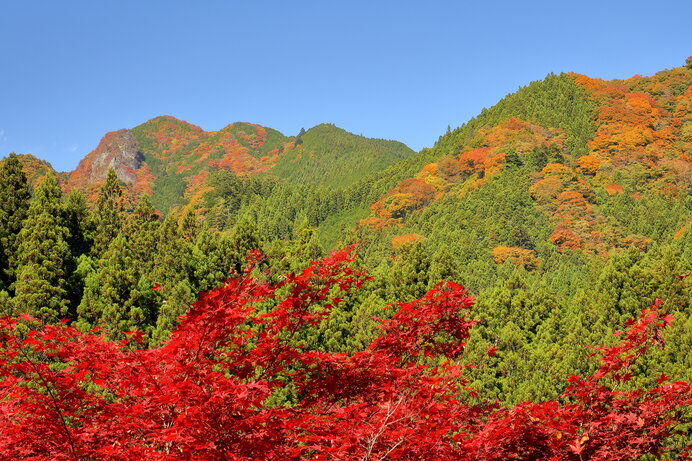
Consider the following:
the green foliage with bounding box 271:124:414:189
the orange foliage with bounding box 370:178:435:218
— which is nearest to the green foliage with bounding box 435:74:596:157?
the orange foliage with bounding box 370:178:435:218

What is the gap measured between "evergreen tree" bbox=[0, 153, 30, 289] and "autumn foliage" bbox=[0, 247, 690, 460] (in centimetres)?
1245

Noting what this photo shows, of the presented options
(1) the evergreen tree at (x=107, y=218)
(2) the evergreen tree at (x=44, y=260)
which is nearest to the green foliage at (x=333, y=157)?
(1) the evergreen tree at (x=107, y=218)

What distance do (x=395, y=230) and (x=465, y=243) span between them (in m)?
8.62

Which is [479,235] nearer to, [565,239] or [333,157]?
[565,239]

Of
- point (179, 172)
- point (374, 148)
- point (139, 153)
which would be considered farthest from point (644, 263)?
point (139, 153)

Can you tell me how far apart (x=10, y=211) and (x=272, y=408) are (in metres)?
16.5

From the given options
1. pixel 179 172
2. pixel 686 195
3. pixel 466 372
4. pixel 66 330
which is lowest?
pixel 466 372

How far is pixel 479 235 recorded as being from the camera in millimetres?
35750

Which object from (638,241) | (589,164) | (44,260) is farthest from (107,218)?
(589,164)

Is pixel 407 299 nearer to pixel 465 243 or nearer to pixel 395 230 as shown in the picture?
pixel 465 243

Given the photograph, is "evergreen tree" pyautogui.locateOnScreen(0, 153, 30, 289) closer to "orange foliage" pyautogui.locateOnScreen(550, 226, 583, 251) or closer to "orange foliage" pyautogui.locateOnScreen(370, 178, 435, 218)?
"orange foliage" pyautogui.locateOnScreen(550, 226, 583, 251)

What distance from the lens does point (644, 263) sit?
630 inches

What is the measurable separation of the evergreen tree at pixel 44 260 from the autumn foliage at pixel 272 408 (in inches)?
364

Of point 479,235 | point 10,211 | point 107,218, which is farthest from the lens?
point 479,235
